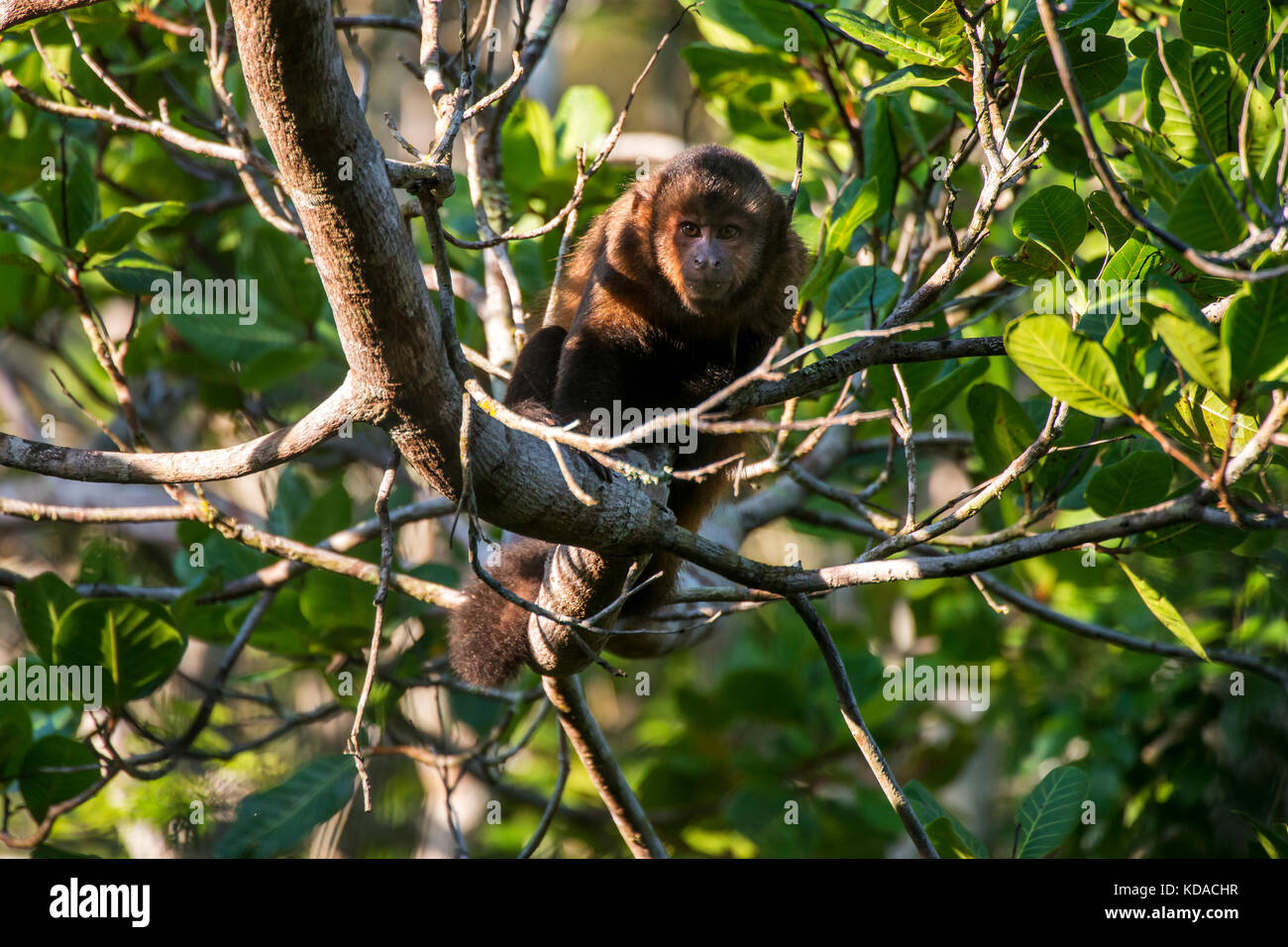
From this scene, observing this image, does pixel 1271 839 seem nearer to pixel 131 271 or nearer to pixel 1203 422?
pixel 1203 422

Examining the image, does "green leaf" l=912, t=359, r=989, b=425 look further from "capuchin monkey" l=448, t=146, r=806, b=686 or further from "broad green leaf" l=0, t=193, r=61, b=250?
"broad green leaf" l=0, t=193, r=61, b=250

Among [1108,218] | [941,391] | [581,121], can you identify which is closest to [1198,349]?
[1108,218]

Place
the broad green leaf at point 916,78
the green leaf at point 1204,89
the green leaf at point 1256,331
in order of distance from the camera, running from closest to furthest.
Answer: the green leaf at point 1256,331
the green leaf at point 1204,89
the broad green leaf at point 916,78

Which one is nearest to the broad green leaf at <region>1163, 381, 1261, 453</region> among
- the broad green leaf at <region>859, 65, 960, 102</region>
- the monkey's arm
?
the broad green leaf at <region>859, 65, 960, 102</region>

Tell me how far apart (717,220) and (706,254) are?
0.85 feet

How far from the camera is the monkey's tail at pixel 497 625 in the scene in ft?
11.4

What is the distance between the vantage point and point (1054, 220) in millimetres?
2844

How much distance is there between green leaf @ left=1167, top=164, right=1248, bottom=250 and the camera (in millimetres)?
2254

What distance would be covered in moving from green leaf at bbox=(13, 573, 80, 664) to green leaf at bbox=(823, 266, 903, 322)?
2927 millimetres

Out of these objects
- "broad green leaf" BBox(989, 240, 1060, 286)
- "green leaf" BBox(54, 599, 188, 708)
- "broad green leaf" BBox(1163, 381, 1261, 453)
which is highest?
"broad green leaf" BBox(989, 240, 1060, 286)

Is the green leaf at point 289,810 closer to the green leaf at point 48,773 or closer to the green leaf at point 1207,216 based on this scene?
the green leaf at point 48,773

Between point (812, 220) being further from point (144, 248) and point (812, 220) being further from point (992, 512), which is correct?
point (144, 248)

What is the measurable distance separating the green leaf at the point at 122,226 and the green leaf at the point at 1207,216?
331cm

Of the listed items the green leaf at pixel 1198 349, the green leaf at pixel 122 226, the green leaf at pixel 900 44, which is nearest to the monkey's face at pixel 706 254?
the green leaf at pixel 900 44
